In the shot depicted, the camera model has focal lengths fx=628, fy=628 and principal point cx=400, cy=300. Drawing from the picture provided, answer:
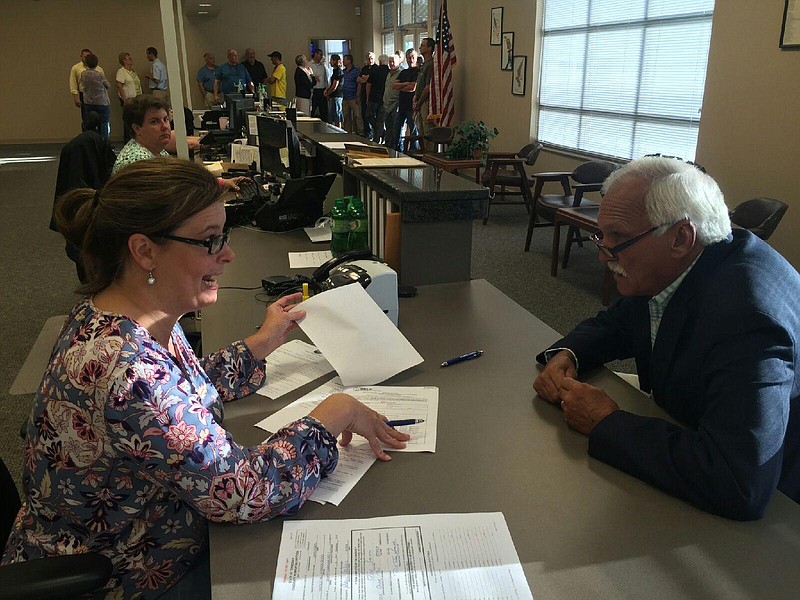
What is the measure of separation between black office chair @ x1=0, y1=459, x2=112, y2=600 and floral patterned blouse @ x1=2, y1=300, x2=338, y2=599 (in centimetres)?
7

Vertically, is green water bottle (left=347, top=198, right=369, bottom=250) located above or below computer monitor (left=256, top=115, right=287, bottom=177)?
below

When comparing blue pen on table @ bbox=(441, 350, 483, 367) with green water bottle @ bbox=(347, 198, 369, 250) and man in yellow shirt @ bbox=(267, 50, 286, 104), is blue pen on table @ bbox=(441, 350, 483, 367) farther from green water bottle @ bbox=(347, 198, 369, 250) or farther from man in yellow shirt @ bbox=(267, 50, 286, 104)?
man in yellow shirt @ bbox=(267, 50, 286, 104)

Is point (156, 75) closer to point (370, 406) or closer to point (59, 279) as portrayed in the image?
point (59, 279)

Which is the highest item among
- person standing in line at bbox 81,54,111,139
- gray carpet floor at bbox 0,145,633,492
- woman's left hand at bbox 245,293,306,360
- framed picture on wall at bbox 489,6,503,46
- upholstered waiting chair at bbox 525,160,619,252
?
framed picture on wall at bbox 489,6,503,46

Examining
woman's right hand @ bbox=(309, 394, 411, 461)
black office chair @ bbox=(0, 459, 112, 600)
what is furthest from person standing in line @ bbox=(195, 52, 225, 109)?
black office chair @ bbox=(0, 459, 112, 600)

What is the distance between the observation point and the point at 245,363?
144 cm

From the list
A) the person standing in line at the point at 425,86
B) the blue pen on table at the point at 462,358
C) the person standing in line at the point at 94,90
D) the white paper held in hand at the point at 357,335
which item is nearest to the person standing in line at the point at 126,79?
the person standing in line at the point at 94,90

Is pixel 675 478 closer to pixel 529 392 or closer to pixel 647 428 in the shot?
pixel 647 428

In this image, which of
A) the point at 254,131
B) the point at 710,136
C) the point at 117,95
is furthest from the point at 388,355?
the point at 117,95

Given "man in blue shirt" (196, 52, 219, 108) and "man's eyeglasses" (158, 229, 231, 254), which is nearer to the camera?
"man's eyeglasses" (158, 229, 231, 254)

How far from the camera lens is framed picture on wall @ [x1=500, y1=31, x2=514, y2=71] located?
7.50 meters

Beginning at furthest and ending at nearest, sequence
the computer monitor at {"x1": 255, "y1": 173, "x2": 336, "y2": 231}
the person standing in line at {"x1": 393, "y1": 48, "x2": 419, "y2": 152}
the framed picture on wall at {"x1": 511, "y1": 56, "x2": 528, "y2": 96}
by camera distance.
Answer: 1. the person standing in line at {"x1": 393, "y1": 48, "x2": 419, "y2": 152}
2. the framed picture on wall at {"x1": 511, "y1": 56, "x2": 528, "y2": 96}
3. the computer monitor at {"x1": 255, "y1": 173, "x2": 336, "y2": 231}

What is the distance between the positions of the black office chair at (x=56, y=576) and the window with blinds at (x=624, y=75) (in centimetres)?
490

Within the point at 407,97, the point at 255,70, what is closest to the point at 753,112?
the point at 407,97
